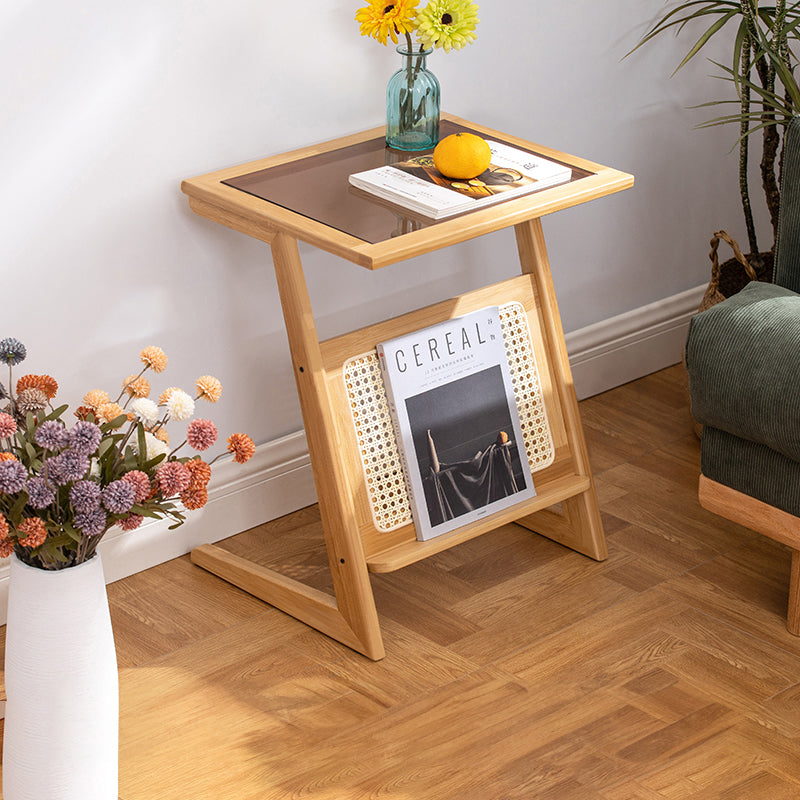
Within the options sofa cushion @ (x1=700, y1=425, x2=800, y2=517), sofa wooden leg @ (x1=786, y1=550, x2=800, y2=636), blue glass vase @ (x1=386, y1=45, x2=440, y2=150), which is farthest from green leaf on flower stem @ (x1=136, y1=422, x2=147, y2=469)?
sofa wooden leg @ (x1=786, y1=550, x2=800, y2=636)

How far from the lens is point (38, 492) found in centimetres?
142

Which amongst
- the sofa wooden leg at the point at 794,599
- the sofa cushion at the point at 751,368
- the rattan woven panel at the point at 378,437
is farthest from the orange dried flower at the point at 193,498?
the sofa wooden leg at the point at 794,599

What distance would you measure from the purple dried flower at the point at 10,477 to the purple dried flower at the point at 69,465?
35 millimetres

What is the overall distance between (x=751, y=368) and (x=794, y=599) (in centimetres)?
41

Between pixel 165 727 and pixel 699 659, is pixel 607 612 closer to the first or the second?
pixel 699 659

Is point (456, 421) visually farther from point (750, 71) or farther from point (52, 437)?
point (750, 71)

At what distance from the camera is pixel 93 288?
6.77 ft

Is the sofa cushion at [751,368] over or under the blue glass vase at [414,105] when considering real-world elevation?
under

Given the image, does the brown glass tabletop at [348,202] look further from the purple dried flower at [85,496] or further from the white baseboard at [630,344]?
the white baseboard at [630,344]

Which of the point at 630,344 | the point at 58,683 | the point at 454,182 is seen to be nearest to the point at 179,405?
the point at 58,683

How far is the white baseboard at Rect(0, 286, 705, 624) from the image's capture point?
223 cm

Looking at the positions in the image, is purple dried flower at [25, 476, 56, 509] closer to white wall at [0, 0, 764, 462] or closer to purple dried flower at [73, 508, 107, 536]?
purple dried flower at [73, 508, 107, 536]

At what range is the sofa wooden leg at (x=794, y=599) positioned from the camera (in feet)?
6.51

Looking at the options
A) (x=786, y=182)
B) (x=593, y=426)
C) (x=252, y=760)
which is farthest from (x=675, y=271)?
(x=252, y=760)
